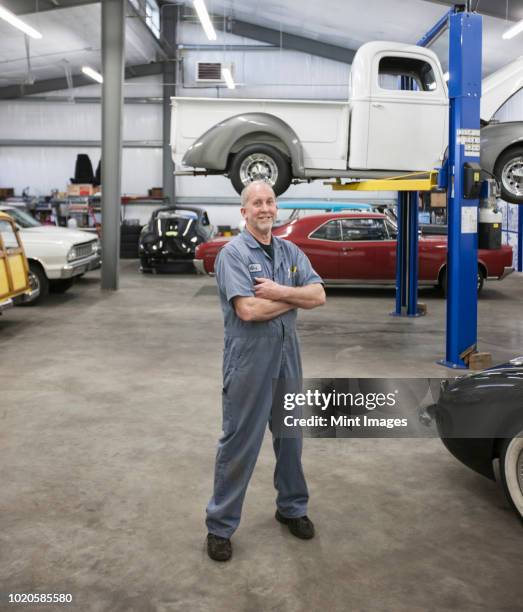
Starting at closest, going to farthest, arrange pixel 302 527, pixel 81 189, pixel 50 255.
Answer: pixel 302 527, pixel 50 255, pixel 81 189

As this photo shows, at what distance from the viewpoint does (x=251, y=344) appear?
2867mm

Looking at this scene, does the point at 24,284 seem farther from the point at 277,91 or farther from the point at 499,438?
the point at 277,91

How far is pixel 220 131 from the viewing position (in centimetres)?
736

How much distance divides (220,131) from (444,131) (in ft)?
8.13

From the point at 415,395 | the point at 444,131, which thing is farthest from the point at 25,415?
the point at 444,131

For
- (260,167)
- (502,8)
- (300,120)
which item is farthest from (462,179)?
(502,8)

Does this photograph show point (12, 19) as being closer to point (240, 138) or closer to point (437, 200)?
point (240, 138)

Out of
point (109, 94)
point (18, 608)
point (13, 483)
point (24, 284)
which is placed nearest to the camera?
point (18, 608)

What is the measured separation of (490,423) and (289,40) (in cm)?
1973

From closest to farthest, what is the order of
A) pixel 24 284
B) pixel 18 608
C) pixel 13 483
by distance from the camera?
pixel 18 608
pixel 13 483
pixel 24 284

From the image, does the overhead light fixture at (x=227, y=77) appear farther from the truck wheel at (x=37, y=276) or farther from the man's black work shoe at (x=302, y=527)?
the man's black work shoe at (x=302, y=527)

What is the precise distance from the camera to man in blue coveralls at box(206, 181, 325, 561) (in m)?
2.87

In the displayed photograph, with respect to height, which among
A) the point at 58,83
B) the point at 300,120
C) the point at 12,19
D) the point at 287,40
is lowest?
the point at 300,120

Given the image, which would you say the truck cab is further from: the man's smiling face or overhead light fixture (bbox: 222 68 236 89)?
overhead light fixture (bbox: 222 68 236 89)
